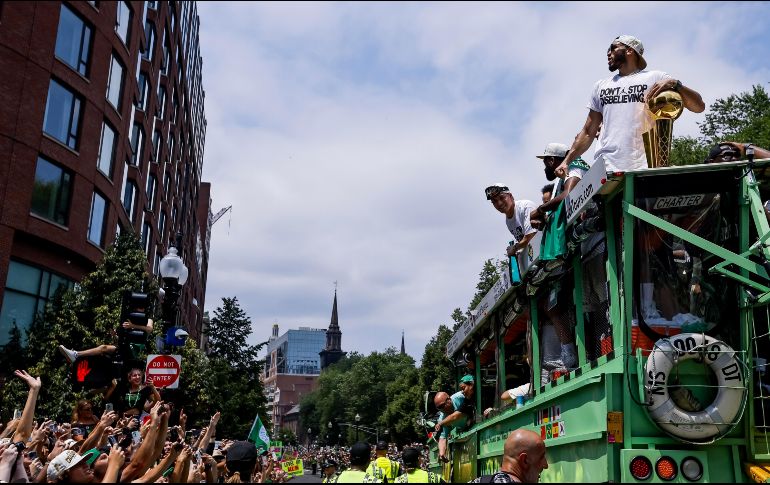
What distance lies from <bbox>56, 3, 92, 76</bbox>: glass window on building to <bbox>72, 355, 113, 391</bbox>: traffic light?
60.0 ft

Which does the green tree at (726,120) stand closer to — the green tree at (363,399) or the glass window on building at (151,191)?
the glass window on building at (151,191)

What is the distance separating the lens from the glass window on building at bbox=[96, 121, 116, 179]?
2717 centimetres

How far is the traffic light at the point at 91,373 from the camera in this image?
916 centimetres

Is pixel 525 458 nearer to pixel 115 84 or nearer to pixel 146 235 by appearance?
pixel 115 84

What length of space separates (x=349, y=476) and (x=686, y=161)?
29.3 m

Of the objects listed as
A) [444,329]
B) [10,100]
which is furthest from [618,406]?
[444,329]

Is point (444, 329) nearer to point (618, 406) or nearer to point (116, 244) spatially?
point (116, 244)

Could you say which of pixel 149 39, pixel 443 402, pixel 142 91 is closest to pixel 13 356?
pixel 443 402

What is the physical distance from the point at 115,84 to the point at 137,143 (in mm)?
5660

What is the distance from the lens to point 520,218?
7.62 meters

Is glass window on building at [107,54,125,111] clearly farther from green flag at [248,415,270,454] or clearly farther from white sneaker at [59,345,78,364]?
white sneaker at [59,345,78,364]

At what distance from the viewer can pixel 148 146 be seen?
35531 millimetres

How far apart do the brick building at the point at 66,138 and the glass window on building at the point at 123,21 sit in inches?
1.6

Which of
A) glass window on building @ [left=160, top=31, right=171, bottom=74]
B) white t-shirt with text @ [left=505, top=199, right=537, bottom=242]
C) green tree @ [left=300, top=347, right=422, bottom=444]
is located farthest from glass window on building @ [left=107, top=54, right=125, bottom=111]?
green tree @ [left=300, top=347, right=422, bottom=444]
